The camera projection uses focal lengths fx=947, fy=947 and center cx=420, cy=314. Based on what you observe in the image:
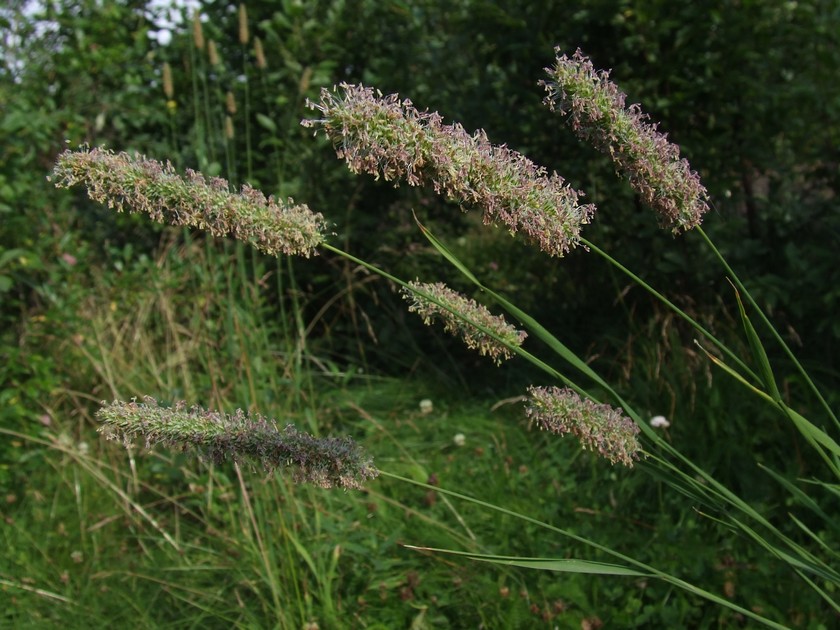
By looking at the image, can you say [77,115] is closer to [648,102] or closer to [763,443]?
[648,102]

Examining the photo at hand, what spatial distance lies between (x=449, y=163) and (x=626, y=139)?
1.00ft

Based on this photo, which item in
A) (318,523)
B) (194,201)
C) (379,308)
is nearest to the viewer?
(194,201)

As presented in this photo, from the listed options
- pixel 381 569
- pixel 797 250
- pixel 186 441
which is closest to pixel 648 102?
pixel 797 250

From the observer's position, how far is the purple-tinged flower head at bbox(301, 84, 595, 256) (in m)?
1.28

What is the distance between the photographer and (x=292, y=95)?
16.2 ft

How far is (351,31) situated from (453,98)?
0.85 meters

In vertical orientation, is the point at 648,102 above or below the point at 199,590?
above

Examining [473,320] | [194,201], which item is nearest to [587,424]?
[473,320]

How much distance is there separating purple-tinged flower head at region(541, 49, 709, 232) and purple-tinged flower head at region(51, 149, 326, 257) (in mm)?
435

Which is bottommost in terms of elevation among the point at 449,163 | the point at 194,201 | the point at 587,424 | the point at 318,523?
the point at 318,523

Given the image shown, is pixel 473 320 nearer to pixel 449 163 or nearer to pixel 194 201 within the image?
pixel 449 163

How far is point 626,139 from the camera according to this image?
56.1 inches

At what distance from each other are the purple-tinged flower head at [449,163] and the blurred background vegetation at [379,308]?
1.53 m

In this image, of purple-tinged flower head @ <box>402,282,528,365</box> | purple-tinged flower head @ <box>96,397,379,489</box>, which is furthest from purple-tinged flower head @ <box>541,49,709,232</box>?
purple-tinged flower head @ <box>96,397,379,489</box>
